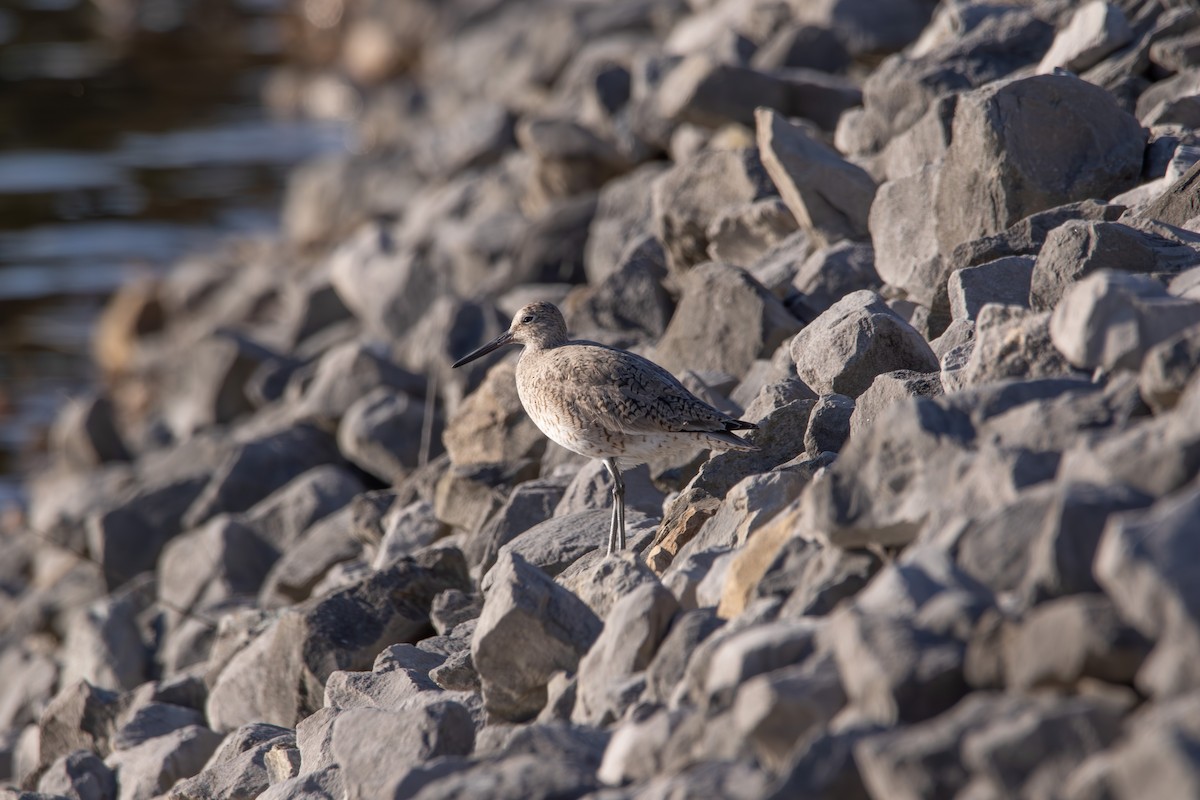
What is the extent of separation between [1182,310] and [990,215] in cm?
233

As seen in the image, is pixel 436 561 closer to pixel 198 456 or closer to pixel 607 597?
pixel 607 597

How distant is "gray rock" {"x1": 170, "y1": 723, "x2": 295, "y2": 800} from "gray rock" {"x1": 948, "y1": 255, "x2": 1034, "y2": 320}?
2.95m

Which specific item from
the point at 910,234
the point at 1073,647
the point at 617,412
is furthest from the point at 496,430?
the point at 1073,647

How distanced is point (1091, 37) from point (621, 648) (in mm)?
4879

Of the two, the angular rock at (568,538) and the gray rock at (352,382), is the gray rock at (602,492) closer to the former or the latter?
the angular rock at (568,538)

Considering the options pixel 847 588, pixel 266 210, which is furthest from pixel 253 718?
pixel 266 210

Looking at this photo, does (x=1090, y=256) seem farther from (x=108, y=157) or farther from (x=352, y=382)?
(x=108, y=157)

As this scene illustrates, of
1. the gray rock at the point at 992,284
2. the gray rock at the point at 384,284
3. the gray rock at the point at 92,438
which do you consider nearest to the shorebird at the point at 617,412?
the gray rock at the point at 992,284

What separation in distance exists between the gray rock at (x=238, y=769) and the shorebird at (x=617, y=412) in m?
1.46

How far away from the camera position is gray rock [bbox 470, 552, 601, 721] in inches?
183

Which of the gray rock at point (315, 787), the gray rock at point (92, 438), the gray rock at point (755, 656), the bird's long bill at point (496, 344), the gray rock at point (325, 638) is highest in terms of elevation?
the gray rock at point (755, 656)

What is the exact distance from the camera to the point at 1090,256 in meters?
5.11

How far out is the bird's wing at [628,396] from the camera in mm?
5906

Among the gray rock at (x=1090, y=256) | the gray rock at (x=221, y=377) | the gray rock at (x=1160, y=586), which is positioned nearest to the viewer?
the gray rock at (x=1160, y=586)
